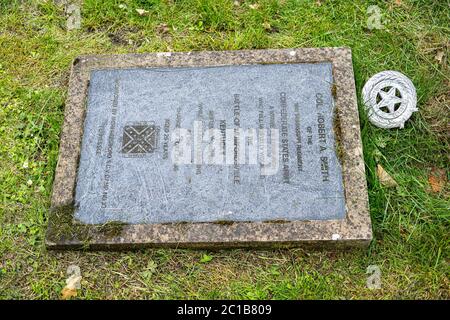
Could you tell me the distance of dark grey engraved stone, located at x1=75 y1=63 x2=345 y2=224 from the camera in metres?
2.61

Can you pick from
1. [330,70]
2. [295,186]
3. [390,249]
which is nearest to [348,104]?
[330,70]

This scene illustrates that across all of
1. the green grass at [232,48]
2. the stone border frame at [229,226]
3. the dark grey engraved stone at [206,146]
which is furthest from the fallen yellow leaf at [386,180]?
the dark grey engraved stone at [206,146]

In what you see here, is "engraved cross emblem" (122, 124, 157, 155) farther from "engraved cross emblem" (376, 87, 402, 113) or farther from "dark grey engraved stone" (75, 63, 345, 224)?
"engraved cross emblem" (376, 87, 402, 113)

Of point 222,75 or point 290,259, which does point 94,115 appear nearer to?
point 222,75

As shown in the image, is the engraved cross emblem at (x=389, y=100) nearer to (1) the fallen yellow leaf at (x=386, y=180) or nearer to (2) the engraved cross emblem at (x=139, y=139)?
(1) the fallen yellow leaf at (x=386, y=180)

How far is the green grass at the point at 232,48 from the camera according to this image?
2.63 metres

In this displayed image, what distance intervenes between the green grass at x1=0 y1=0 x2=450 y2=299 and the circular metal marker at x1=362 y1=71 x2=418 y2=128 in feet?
0.26

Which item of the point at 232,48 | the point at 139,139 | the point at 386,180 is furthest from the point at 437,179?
the point at 139,139

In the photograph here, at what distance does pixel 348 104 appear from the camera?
2826 millimetres

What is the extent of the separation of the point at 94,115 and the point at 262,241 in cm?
124

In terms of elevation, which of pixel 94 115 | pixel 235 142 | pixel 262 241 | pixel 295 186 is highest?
pixel 94 115

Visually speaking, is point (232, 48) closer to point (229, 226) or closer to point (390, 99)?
point (390, 99)

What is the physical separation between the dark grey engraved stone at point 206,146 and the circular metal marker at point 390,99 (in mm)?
287

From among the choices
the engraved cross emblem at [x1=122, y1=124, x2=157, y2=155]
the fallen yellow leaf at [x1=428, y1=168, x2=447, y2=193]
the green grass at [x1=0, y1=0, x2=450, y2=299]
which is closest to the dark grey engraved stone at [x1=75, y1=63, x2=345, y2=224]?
the engraved cross emblem at [x1=122, y1=124, x2=157, y2=155]
